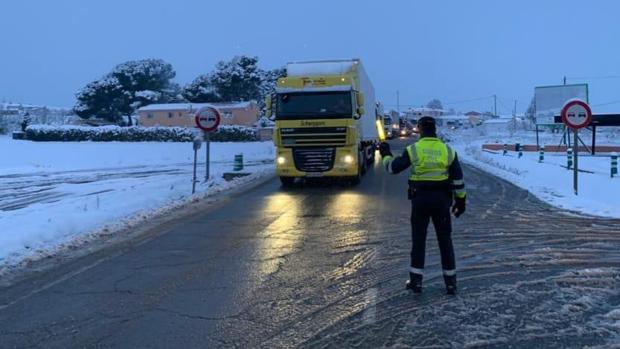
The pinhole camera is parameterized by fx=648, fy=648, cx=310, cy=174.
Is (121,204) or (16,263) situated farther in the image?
(121,204)

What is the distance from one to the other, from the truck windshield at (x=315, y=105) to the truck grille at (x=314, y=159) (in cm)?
98

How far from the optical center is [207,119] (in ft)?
62.5

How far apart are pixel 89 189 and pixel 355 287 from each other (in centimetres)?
1635

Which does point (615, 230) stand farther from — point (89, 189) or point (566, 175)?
point (89, 189)

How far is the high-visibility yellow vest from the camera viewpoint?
652 centimetres

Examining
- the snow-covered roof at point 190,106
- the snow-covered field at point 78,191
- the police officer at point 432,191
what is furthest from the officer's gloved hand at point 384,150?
the snow-covered roof at point 190,106

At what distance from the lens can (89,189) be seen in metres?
21.4

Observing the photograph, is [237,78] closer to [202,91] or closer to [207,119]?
[202,91]

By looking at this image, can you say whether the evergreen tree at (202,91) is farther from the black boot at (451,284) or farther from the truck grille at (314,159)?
the black boot at (451,284)

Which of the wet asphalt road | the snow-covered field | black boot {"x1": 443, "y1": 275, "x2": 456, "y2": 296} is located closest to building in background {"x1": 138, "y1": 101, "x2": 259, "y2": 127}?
the snow-covered field

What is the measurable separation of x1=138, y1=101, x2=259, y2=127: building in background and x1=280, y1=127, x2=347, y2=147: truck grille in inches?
2042

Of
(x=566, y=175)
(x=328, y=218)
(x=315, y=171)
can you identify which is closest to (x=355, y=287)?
(x=328, y=218)

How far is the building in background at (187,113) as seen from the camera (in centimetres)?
7050

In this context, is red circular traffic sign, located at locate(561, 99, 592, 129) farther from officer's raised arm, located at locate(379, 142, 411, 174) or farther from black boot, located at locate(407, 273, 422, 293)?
black boot, located at locate(407, 273, 422, 293)
